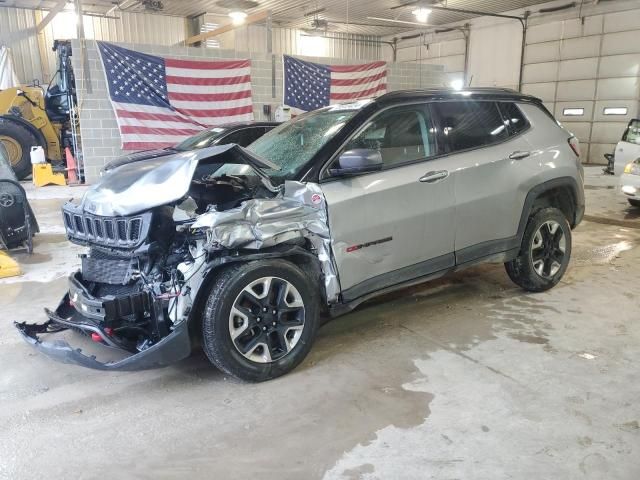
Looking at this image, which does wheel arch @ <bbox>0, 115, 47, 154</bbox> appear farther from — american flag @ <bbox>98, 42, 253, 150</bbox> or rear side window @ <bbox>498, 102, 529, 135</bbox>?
rear side window @ <bbox>498, 102, 529, 135</bbox>

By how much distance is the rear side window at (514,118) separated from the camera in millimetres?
4219

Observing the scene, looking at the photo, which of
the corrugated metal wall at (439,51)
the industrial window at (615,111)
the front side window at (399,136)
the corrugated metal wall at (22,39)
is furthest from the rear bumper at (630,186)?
Result: the corrugated metal wall at (22,39)

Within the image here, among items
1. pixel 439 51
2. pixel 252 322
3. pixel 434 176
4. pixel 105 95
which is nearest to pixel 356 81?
pixel 105 95

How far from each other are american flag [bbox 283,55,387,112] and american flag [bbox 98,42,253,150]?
1.21 m

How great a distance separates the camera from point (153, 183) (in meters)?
2.99

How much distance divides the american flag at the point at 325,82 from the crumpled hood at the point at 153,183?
10042mm

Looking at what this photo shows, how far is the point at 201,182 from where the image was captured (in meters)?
3.13

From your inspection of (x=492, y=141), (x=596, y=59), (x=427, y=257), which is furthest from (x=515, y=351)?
(x=596, y=59)

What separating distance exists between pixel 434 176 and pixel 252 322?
5.44 ft

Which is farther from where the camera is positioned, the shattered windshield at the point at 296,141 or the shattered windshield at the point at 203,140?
the shattered windshield at the point at 203,140

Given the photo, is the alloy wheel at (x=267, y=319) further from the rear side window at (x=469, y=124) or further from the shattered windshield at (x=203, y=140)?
the shattered windshield at (x=203, y=140)

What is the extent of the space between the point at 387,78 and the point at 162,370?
12.9m

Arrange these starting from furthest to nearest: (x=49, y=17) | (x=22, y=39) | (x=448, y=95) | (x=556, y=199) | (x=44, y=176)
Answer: (x=22, y=39) < (x=49, y=17) < (x=44, y=176) < (x=556, y=199) < (x=448, y=95)

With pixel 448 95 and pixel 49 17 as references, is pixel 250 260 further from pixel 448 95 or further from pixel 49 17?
pixel 49 17
